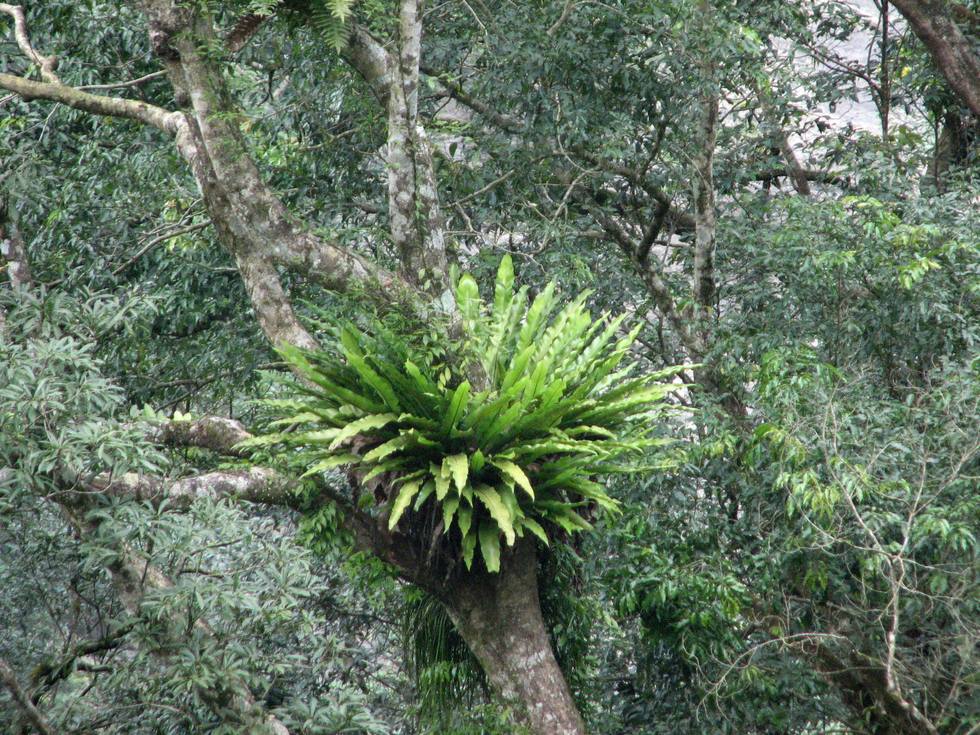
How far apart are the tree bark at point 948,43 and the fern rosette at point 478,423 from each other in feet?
10.1

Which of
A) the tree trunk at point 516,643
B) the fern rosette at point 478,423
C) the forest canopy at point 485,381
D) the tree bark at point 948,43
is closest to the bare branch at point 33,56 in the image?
the forest canopy at point 485,381

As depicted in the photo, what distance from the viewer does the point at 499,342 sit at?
459 centimetres

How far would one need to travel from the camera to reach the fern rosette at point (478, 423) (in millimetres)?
4203

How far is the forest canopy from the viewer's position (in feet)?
14.3

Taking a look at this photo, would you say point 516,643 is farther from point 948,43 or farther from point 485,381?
point 948,43

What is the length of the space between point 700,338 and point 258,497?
9.13ft

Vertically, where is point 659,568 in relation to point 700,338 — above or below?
below

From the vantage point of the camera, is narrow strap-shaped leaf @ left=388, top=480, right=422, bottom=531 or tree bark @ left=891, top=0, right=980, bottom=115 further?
tree bark @ left=891, top=0, right=980, bottom=115

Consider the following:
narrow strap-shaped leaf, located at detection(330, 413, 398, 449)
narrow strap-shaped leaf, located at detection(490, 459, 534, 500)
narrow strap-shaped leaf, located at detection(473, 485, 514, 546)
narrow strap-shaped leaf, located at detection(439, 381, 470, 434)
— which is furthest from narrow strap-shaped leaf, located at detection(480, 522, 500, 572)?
narrow strap-shaped leaf, located at detection(330, 413, 398, 449)

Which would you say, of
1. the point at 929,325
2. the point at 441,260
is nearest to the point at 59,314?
the point at 441,260

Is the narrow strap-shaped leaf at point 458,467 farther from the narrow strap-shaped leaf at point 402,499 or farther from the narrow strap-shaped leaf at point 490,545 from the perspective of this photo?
the narrow strap-shaped leaf at point 490,545

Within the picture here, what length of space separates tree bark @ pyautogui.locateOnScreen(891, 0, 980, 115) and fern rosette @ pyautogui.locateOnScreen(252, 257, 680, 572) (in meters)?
3.07

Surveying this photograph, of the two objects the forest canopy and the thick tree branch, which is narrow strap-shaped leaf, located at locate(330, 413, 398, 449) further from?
the thick tree branch

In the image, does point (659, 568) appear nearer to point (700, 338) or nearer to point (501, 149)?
point (700, 338)
